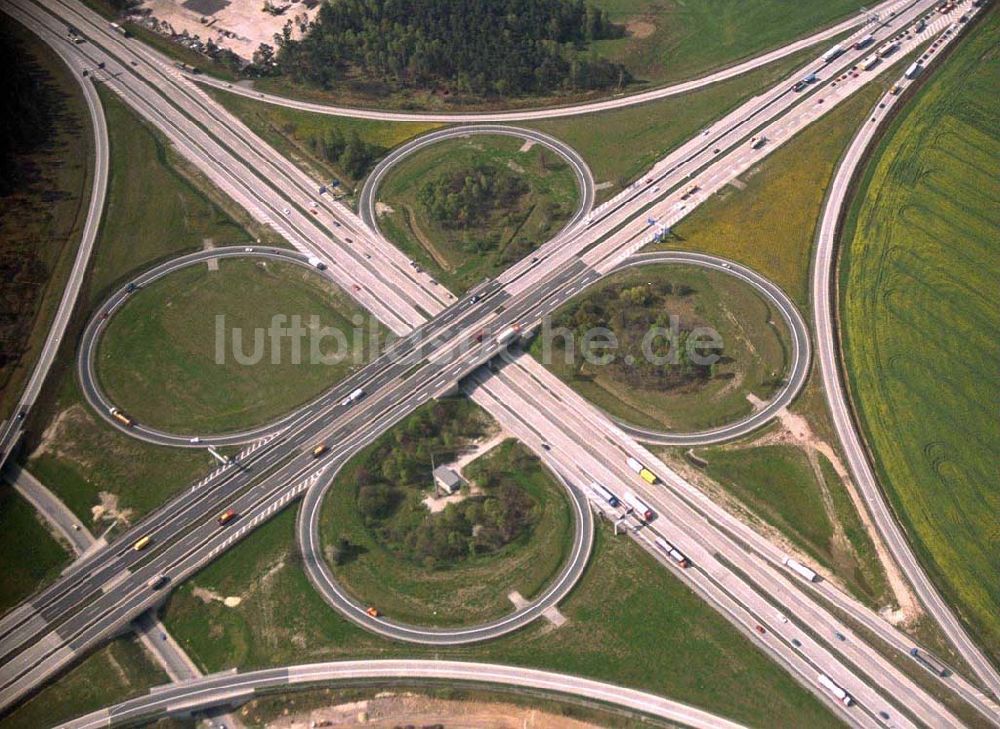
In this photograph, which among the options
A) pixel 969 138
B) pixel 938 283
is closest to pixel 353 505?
pixel 938 283

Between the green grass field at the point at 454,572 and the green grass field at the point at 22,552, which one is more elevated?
the green grass field at the point at 22,552

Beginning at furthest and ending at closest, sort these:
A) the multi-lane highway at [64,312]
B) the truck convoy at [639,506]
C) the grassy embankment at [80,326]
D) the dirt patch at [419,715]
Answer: the multi-lane highway at [64,312] < the grassy embankment at [80,326] < the truck convoy at [639,506] < the dirt patch at [419,715]

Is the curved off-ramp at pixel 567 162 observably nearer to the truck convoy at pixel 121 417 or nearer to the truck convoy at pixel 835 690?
the truck convoy at pixel 121 417

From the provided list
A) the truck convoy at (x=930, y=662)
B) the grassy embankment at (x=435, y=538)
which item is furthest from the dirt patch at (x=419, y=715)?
the truck convoy at (x=930, y=662)

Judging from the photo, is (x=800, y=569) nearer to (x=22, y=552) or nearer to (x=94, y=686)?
(x=94, y=686)

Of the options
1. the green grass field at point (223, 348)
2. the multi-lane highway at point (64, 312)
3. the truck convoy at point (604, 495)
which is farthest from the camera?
the green grass field at point (223, 348)

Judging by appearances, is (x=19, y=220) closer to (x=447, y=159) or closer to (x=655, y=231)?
(x=447, y=159)
